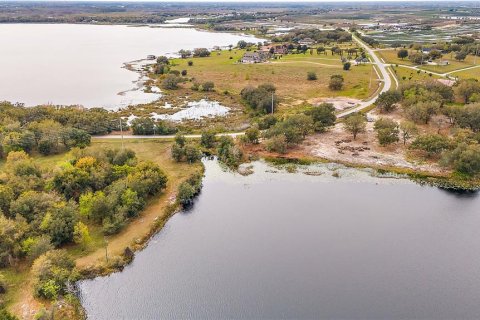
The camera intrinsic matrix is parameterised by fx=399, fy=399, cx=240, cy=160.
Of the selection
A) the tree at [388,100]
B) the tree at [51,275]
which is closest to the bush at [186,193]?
the tree at [51,275]

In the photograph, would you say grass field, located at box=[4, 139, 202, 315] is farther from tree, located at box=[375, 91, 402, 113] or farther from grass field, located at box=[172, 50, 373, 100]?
tree, located at box=[375, 91, 402, 113]

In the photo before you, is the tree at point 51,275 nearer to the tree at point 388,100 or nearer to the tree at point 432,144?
the tree at point 432,144

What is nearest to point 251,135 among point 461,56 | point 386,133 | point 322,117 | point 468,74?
point 322,117

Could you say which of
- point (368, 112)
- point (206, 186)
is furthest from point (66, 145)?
point (368, 112)

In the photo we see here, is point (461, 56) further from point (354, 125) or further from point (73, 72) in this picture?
point (73, 72)

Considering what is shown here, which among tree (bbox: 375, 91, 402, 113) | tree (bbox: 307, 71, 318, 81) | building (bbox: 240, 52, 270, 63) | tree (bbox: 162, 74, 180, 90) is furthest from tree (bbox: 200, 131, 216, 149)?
building (bbox: 240, 52, 270, 63)

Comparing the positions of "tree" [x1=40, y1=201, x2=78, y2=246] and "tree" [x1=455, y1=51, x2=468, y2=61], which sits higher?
"tree" [x1=455, y1=51, x2=468, y2=61]

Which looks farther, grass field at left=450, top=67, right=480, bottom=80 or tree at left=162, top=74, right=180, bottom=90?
grass field at left=450, top=67, right=480, bottom=80

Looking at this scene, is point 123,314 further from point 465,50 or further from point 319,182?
point 465,50
